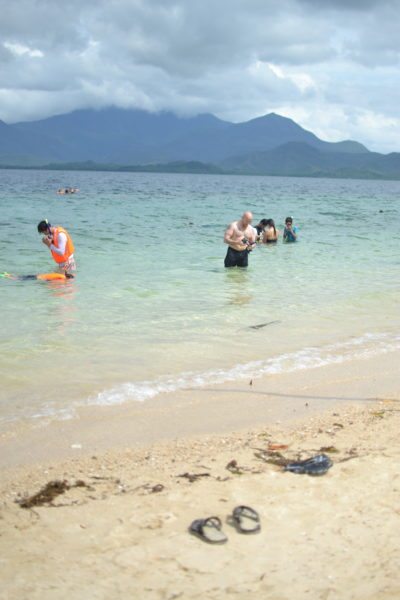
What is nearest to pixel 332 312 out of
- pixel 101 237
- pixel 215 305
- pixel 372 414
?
pixel 215 305

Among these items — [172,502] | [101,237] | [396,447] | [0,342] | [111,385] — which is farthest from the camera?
[101,237]

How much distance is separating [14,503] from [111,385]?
2.39 metres

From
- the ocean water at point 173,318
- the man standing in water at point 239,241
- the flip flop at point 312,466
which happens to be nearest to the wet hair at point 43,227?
the ocean water at point 173,318

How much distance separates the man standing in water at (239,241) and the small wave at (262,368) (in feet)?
20.7

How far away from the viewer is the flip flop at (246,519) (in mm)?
3395

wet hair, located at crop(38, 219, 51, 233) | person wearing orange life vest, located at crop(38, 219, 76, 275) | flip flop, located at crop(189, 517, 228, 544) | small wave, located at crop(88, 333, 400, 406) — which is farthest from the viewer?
person wearing orange life vest, located at crop(38, 219, 76, 275)

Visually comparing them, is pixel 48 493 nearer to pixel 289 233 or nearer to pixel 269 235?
pixel 269 235

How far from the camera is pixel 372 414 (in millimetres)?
5398

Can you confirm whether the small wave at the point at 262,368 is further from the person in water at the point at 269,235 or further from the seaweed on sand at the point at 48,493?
the person in water at the point at 269,235

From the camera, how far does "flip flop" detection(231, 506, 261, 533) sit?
339cm

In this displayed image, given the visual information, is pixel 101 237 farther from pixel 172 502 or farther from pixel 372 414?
pixel 172 502

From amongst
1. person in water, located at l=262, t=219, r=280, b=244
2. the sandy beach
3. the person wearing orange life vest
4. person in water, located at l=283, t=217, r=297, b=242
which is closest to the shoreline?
the sandy beach

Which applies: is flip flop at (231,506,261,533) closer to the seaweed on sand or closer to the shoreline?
the seaweed on sand

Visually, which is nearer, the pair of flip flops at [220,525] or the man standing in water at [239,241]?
the pair of flip flops at [220,525]
